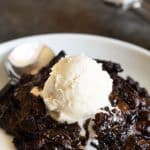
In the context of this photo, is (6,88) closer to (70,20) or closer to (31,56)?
Result: (31,56)

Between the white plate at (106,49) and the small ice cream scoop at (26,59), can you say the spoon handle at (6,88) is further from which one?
the white plate at (106,49)

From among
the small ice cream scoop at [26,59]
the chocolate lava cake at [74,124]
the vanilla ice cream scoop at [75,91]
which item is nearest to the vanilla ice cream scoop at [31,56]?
the small ice cream scoop at [26,59]

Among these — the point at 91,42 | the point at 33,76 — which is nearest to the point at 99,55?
the point at 91,42

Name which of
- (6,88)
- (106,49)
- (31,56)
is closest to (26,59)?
(31,56)

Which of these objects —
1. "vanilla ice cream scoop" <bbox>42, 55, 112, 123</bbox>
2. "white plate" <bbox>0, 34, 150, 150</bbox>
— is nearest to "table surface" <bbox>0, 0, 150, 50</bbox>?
"white plate" <bbox>0, 34, 150, 150</bbox>

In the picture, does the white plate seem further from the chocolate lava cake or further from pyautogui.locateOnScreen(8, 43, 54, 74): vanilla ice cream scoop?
the chocolate lava cake

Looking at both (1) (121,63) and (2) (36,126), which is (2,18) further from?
(2) (36,126)
